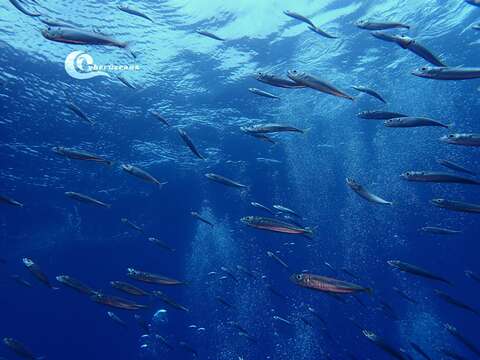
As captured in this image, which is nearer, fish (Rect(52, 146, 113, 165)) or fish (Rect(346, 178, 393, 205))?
fish (Rect(346, 178, 393, 205))

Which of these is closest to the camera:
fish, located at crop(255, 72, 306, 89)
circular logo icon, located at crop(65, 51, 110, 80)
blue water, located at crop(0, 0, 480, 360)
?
fish, located at crop(255, 72, 306, 89)

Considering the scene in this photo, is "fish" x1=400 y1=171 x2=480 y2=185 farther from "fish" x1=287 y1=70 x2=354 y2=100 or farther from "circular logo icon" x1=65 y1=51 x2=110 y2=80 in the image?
"circular logo icon" x1=65 y1=51 x2=110 y2=80

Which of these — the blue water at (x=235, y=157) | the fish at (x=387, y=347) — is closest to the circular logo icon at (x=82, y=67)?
the blue water at (x=235, y=157)

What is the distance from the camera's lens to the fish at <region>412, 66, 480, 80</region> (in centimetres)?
476

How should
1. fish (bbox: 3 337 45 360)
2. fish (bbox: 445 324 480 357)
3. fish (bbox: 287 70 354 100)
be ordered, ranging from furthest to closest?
fish (bbox: 3 337 45 360) < fish (bbox: 445 324 480 357) < fish (bbox: 287 70 354 100)

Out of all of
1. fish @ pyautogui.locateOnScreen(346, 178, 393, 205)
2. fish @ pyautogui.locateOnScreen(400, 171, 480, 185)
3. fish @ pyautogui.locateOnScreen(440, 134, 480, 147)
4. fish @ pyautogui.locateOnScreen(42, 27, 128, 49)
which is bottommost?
fish @ pyautogui.locateOnScreen(346, 178, 393, 205)

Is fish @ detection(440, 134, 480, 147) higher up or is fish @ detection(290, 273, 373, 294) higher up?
fish @ detection(440, 134, 480, 147)

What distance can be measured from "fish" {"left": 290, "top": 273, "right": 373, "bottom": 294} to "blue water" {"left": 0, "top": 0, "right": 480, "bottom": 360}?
7.28ft

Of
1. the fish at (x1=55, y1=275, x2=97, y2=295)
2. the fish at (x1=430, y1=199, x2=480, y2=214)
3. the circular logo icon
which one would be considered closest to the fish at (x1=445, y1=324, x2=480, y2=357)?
the fish at (x1=430, y1=199, x2=480, y2=214)

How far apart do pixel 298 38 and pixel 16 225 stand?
1012 inches

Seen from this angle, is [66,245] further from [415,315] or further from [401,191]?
[415,315]

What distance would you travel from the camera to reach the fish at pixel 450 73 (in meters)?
4.76

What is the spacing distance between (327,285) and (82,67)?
16.6 m

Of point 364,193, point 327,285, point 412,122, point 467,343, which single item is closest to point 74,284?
point 327,285
